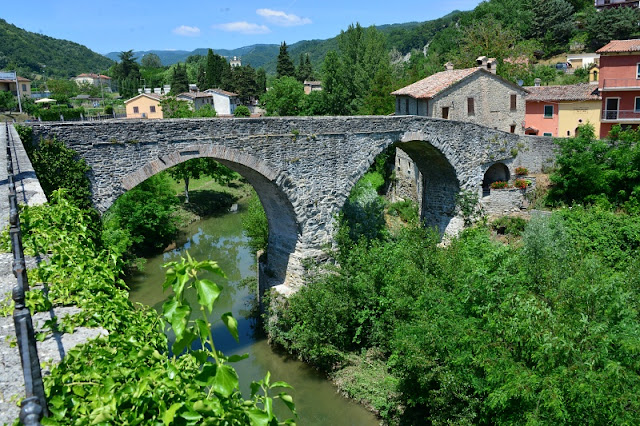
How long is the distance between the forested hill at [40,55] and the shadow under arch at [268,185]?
4115 inches

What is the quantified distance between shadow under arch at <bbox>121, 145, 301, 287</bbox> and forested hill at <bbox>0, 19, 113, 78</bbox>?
10453 centimetres

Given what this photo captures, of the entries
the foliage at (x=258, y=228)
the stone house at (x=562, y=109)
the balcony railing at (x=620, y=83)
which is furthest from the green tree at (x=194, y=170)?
the balcony railing at (x=620, y=83)

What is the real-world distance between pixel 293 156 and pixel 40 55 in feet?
441

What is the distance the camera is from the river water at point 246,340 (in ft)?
41.6

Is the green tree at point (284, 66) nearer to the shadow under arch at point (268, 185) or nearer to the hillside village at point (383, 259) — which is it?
the hillside village at point (383, 259)

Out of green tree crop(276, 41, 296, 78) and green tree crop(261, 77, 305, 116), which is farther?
green tree crop(276, 41, 296, 78)

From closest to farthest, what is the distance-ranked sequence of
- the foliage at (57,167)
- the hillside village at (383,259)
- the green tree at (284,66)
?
the hillside village at (383,259)
the foliage at (57,167)
the green tree at (284,66)

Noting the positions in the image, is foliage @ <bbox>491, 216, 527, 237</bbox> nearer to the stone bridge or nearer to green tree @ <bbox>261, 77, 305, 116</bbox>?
the stone bridge

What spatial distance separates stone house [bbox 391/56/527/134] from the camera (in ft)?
78.6

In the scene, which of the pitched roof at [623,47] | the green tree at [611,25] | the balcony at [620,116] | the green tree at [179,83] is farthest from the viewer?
the green tree at [179,83]

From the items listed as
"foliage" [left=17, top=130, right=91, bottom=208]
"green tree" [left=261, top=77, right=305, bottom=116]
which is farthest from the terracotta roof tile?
"green tree" [left=261, top=77, right=305, bottom=116]

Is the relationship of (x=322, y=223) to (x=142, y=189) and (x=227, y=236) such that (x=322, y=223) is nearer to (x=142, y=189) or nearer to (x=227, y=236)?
(x=142, y=189)

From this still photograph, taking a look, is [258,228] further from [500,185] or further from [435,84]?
[435,84]

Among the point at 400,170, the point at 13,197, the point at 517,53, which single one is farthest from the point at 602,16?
Answer: the point at 13,197
